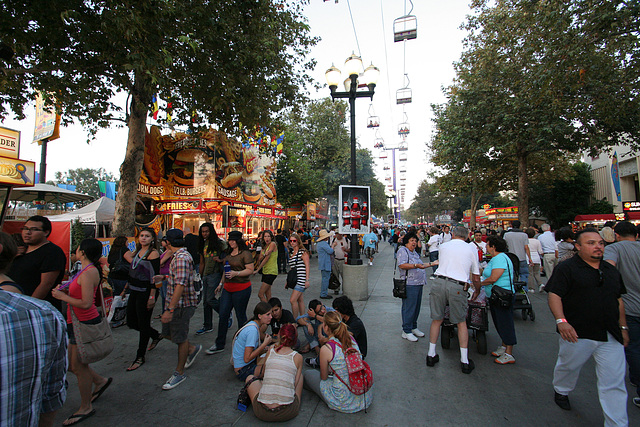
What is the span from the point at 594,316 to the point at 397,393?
1.99 m

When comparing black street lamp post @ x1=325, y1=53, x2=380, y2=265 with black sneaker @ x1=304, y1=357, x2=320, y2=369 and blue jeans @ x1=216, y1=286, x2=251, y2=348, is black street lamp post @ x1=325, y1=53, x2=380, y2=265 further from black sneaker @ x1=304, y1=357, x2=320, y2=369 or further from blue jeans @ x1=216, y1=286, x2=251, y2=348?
black sneaker @ x1=304, y1=357, x2=320, y2=369

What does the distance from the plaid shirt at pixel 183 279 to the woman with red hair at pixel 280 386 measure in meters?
1.34

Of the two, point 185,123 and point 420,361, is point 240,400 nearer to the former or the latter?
point 420,361

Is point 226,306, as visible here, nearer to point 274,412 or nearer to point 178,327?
point 178,327

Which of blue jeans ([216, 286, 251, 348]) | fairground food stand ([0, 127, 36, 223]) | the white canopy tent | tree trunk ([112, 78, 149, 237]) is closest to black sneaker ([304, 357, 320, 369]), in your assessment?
blue jeans ([216, 286, 251, 348])

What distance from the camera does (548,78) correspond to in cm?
957

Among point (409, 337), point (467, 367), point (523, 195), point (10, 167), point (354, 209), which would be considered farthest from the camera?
point (523, 195)

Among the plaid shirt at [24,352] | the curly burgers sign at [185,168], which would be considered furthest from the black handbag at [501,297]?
the curly burgers sign at [185,168]

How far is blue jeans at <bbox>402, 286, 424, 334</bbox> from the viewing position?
16.5 feet

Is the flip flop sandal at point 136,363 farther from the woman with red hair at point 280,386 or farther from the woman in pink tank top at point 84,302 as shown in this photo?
the woman with red hair at point 280,386

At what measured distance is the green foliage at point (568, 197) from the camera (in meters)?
28.4

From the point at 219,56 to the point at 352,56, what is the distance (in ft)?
12.0

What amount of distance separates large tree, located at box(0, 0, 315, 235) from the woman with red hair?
5.85 metres

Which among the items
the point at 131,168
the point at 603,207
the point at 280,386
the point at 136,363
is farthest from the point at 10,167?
the point at 603,207
